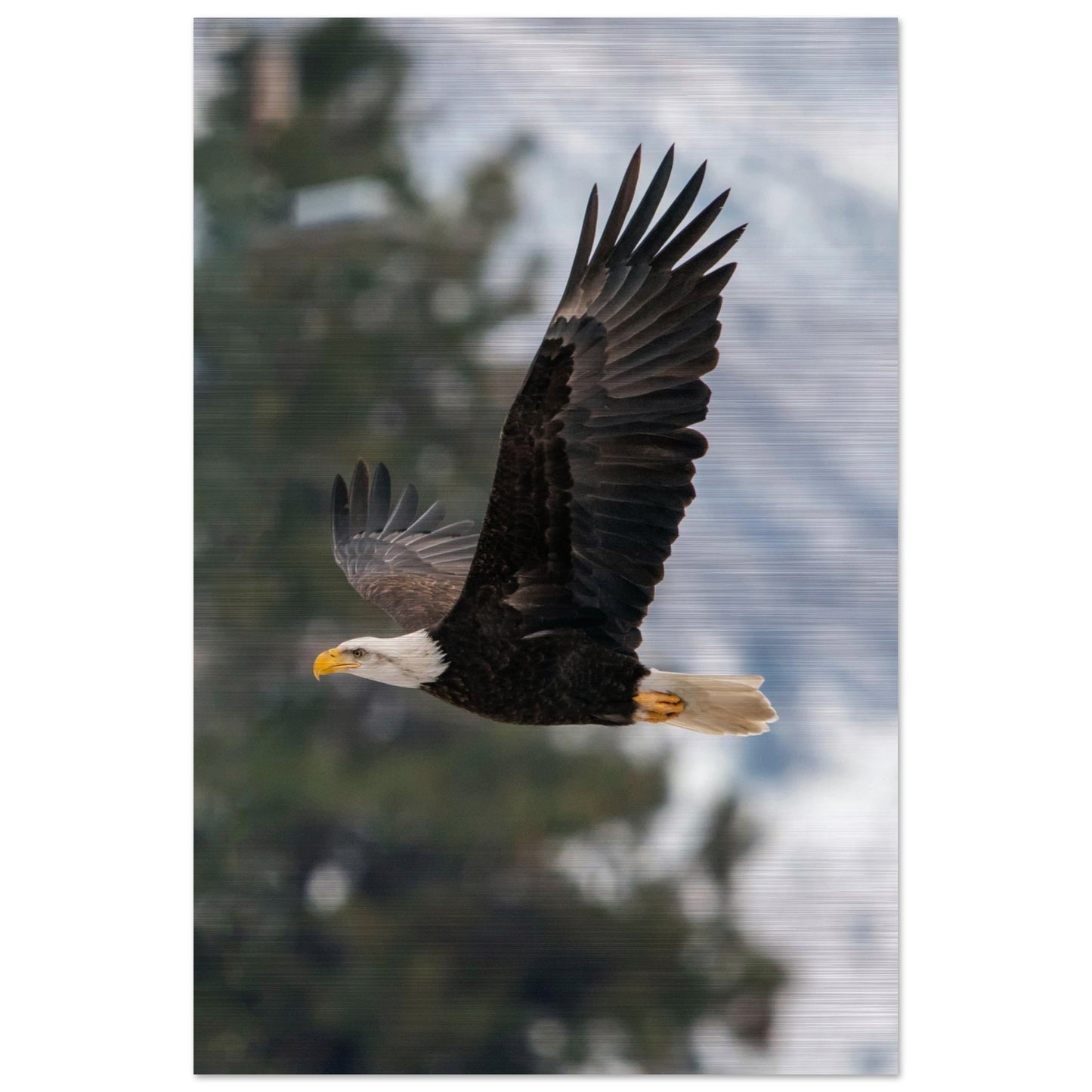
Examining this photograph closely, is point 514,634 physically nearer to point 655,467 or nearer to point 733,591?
point 655,467

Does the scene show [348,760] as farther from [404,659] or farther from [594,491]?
[594,491]

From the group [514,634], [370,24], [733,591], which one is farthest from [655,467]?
[370,24]

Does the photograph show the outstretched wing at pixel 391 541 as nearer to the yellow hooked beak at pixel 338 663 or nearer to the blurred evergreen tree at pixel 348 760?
the blurred evergreen tree at pixel 348 760

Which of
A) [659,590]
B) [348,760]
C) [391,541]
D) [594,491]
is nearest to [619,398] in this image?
[594,491]

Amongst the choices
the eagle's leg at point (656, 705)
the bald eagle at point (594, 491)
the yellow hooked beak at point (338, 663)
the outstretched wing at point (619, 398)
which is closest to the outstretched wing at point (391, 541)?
the yellow hooked beak at point (338, 663)

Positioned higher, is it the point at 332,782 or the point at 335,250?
the point at 335,250

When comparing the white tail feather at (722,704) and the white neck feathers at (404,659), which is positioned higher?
the white neck feathers at (404,659)

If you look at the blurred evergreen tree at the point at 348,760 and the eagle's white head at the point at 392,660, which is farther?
the blurred evergreen tree at the point at 348,760
